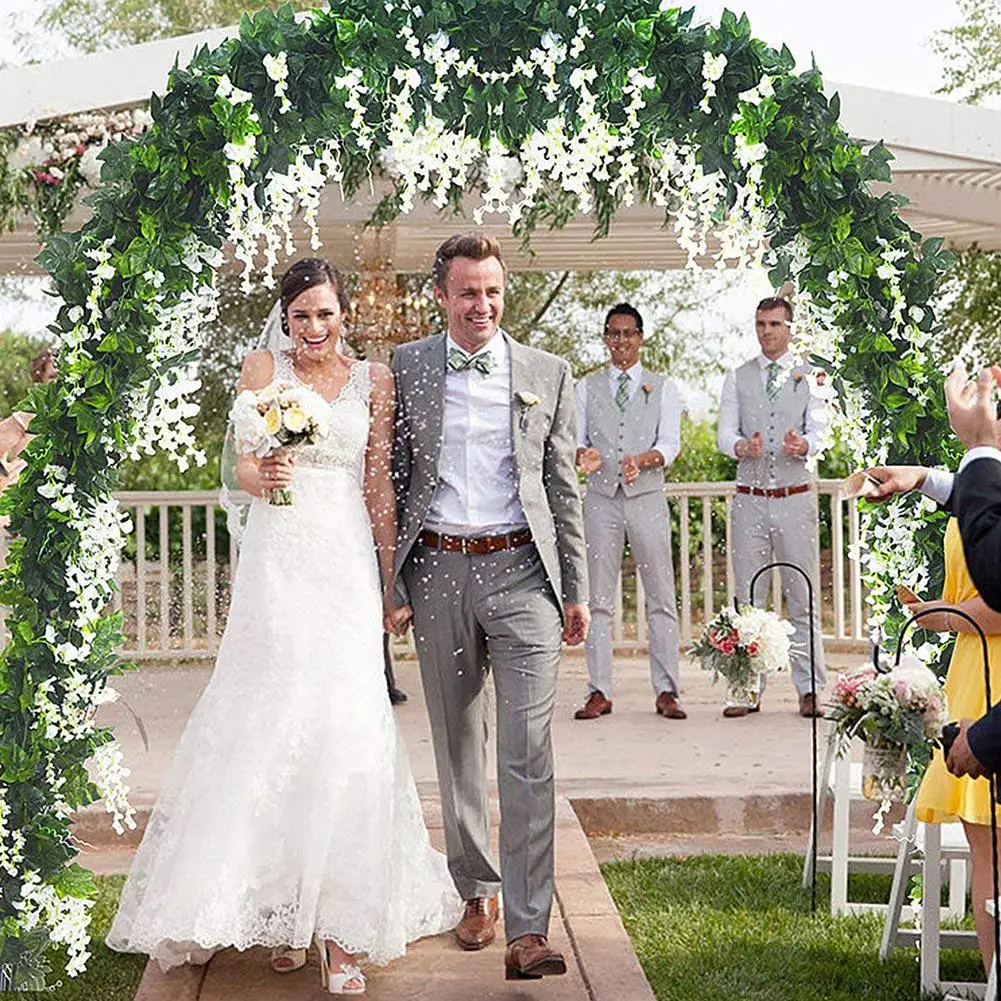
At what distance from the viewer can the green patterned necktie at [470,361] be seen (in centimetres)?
471

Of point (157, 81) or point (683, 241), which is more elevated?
point (157, 81)

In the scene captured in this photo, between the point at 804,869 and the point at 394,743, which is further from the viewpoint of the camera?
the point at 804,869

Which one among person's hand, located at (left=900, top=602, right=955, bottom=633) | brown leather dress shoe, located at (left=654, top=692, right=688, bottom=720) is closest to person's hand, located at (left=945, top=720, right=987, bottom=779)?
person's hand, located at (left=900, top=602, right=955, bottom=633)

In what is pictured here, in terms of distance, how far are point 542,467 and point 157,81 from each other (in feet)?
10.7

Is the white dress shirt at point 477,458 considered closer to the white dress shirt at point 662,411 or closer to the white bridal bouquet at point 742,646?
the white bridal bouquet at point 742,646

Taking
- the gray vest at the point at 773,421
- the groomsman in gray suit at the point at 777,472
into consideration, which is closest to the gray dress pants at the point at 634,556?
the groomsman in gray suit at the point at 777,472

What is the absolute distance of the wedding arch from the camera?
4.47 m

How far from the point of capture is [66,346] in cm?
454

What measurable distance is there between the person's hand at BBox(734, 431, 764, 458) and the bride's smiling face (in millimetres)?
4159

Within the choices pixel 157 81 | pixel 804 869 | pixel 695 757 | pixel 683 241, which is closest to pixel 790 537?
pixel 695 757

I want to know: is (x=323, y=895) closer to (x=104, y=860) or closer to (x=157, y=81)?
(x=104, y=860)

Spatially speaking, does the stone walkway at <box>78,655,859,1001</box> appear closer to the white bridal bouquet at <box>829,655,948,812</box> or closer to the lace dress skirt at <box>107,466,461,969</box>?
the lace dress skirt at <box>107,466,461,969</box>

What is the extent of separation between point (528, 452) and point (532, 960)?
1.34m

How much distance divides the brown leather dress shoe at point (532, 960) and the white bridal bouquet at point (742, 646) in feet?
7.76
